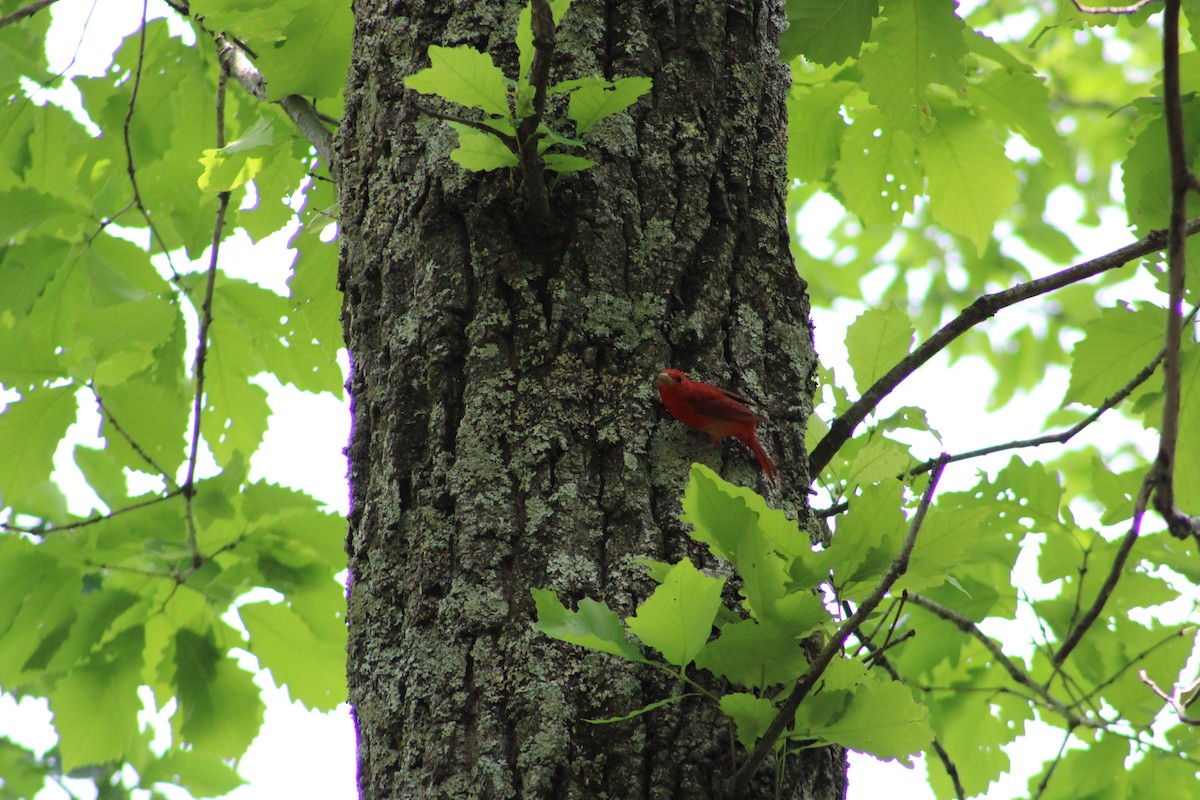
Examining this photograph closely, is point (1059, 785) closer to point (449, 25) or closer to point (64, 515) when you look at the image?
point (449, 25)

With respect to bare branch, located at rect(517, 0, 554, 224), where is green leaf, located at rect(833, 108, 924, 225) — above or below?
above

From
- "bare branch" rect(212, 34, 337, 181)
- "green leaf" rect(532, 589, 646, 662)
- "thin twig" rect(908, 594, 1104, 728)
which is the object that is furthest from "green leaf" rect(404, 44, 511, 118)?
"thin twig" rect(908, 594, 1104, 728)

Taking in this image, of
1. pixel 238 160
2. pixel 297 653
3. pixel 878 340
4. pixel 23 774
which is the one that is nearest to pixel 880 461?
pixel 878 340

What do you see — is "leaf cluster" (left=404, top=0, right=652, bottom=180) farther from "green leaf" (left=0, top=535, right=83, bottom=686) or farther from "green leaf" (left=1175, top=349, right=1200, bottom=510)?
"green leaf" (left=0, top=535, right=83, bottom=686)

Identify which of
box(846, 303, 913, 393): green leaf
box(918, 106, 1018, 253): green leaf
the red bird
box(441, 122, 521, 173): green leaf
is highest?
box(918, 106, 1018, 253): green leaf

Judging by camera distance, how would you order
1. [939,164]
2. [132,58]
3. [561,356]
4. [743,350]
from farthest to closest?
[132,58]
[939,164]
[743,350]
[561,356]

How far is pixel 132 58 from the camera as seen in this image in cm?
326

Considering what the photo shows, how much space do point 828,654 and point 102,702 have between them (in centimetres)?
235

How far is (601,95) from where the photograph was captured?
130cm

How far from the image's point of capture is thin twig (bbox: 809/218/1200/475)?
1.52 metres

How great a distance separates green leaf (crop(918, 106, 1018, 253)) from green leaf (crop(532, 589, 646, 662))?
1.86 metres

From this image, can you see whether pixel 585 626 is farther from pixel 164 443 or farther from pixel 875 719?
pixel 164 443

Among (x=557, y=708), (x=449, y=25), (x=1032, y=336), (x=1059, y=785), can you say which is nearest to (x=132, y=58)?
(x=449, y=25)

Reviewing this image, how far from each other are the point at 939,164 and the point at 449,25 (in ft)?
4.74
